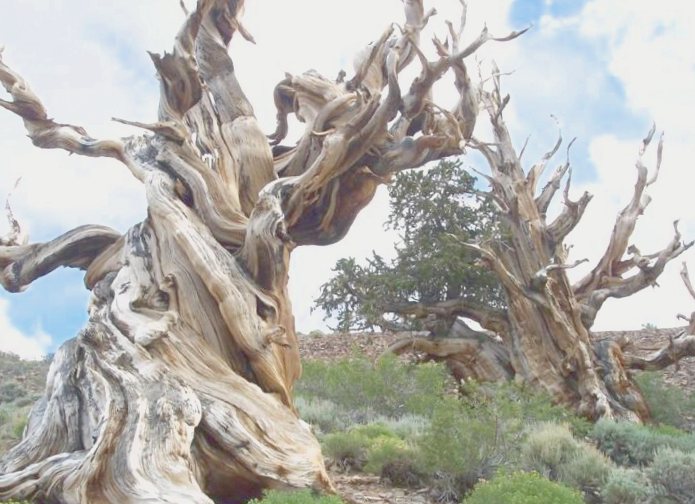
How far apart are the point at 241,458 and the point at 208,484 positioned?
293 millimetres

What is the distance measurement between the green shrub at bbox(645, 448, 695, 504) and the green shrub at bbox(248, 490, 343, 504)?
2596 millimetres

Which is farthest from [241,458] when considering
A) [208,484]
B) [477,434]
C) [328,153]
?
[328,153]

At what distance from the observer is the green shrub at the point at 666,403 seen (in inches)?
463

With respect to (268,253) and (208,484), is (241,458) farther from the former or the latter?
(268,253)

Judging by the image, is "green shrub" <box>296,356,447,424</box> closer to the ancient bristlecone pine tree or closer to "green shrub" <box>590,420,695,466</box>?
"green shrub" <box>590,420,695,466</box>

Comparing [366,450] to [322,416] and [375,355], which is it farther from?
[375,355]

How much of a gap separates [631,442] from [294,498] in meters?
4.86

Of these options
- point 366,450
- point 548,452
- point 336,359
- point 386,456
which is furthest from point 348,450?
point 336,359

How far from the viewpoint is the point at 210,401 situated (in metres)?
4.79

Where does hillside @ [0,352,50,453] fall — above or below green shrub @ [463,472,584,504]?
above

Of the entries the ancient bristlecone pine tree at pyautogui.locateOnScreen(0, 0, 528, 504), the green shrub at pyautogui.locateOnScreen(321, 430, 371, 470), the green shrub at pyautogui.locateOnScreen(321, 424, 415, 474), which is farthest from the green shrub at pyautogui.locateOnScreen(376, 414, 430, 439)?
the ancient bristlecone pine tree at pyautogui.locateOnScreen(0, 0, 528, 504)

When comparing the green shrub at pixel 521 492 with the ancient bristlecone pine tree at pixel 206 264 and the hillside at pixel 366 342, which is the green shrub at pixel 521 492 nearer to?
the ancient bristlecone pine tree at pixel 206 264

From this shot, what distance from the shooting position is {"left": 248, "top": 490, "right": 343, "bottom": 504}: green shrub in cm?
414

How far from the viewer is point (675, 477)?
226 inches
